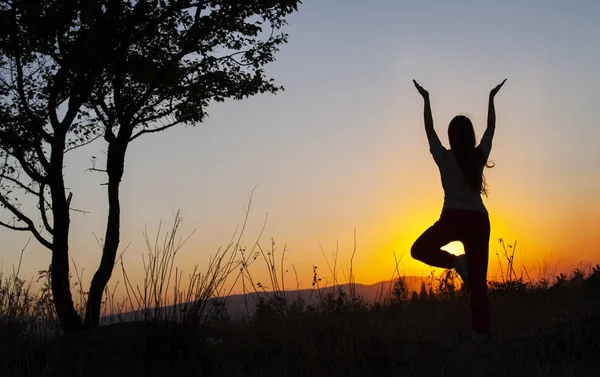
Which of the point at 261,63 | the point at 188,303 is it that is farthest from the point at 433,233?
the point at 261,63

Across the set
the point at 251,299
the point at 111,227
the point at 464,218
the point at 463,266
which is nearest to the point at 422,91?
the point at 464,218

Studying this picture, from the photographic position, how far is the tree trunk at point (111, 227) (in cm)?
1148

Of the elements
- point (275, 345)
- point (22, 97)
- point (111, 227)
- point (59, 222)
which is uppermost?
point (22, 97)

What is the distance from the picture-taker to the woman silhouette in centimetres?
638

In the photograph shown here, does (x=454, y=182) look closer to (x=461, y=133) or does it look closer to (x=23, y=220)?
(x=461, y=133)

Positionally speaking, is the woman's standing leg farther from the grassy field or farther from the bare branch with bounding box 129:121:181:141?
the bare branch with bounding box 129:121:181:141

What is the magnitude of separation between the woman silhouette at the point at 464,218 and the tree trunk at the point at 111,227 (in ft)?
22.1

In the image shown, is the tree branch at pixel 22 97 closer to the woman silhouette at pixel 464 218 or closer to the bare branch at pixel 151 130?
the bare branch at pixel 151 130

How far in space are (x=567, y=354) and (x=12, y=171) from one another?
34.3 ft

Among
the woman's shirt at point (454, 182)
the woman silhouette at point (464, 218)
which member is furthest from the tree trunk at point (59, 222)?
the woman's shirt at point (454, 182)

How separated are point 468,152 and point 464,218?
646mm

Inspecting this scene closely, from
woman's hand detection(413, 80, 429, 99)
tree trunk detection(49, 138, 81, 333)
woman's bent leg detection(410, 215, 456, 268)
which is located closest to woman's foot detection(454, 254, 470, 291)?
woman's bent leg detection(410, 215, 456, 268)

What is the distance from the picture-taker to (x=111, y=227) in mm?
11766

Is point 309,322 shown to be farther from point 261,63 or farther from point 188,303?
point 261,63
